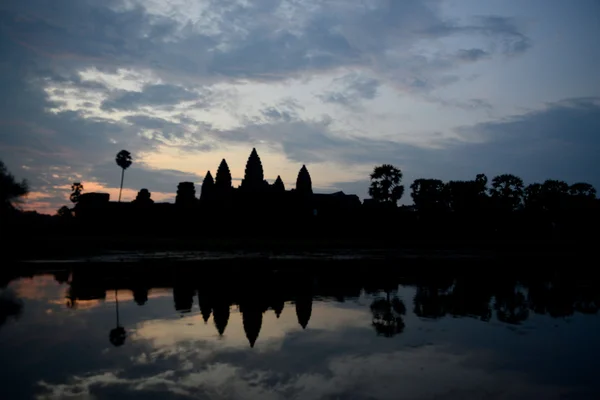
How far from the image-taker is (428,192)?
294ft

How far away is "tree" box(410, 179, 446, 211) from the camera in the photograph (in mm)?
87312

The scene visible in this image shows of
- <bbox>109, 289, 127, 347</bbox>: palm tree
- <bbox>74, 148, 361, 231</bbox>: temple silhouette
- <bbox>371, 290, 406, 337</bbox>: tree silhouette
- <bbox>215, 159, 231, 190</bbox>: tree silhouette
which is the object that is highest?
<bbox>215, 159, 231, 190</bbox>: tree silhouette

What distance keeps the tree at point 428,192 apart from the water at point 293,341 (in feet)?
244

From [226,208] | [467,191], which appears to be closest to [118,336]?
[226,208]

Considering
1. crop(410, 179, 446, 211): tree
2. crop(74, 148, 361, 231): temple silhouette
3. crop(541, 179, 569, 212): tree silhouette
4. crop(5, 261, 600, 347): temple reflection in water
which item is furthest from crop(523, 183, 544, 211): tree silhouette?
crop(5, 261, 600, 347): temple reflection in water

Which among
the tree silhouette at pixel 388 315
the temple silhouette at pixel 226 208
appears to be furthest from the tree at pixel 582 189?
the tree silhouette at pixel 388 315

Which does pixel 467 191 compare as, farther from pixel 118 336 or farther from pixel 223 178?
pixel 118 336

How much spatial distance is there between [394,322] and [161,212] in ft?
170

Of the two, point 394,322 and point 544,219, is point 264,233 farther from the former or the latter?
point 394,322

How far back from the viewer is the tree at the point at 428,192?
87.3m

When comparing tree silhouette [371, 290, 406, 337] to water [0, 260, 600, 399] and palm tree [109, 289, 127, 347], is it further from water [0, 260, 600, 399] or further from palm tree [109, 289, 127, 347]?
palm tree [109, 289, 127, 347]

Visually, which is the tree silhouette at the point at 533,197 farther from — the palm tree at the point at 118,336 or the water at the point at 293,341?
the palm tree at the point at 118,336

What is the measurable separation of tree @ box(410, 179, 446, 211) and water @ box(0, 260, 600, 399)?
7448 centimetres

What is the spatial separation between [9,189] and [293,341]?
46.5 meters
